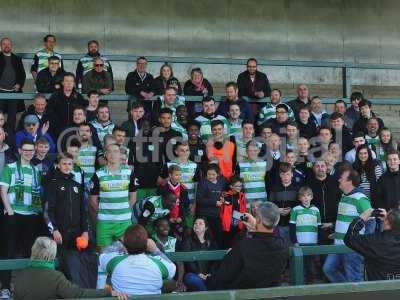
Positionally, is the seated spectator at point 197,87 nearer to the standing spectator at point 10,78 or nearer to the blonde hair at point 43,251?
the standing spectator at point 10,78

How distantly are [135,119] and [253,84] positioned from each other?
2.26m

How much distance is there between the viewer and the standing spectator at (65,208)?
707 cm

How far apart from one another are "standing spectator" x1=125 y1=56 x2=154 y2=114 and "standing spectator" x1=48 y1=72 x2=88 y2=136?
0.95 metres

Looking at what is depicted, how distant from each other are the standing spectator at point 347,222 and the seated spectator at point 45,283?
2.99 m

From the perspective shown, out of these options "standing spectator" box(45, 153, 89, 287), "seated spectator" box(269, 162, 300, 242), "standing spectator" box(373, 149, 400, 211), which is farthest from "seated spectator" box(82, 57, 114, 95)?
"standing spectator" box(373, 149, 400, 211)

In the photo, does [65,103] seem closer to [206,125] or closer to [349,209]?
[206,125]

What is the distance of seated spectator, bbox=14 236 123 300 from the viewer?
448 cm

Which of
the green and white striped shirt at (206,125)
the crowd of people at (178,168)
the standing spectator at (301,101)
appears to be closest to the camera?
the crowd of people at (178,168)

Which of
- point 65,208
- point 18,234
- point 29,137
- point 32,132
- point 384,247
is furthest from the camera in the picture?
point 32,132

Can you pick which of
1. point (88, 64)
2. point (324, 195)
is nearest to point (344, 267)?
point (324, 195)

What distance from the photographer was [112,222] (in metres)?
7.37

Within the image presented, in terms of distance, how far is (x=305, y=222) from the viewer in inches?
305

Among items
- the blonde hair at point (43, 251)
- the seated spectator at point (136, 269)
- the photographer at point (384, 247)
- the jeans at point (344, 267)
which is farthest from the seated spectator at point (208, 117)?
the blonde hair at point (43, 251)

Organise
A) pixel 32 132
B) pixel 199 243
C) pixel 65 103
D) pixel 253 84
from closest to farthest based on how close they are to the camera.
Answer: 1. pixel 199 243
2. pixel 32 132
3. pixel 65 103
4. pixel 253 84
